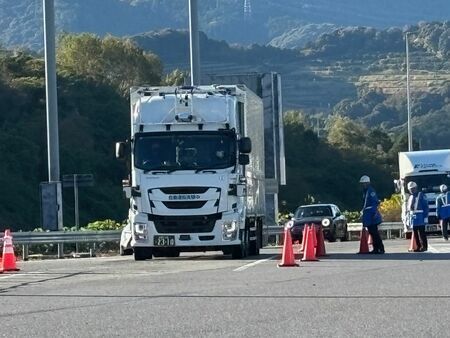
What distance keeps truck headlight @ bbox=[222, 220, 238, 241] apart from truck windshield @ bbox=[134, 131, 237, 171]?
1.12 metres

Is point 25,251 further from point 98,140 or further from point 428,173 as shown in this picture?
Result: point 98,140

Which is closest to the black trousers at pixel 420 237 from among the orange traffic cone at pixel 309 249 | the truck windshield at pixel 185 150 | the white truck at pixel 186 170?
Answer: the orange traffic cone at pixel 309 249

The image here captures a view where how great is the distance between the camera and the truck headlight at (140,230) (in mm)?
26188

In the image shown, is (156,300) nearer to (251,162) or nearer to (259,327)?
(259,327)

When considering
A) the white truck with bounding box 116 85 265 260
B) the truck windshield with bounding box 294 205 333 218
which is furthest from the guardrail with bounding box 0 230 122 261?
the truck windshield with bounding box 294 205 333 218

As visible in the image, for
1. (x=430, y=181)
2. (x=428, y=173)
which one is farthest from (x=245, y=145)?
(x=430, y=181)

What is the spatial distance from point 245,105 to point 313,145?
7394 cm

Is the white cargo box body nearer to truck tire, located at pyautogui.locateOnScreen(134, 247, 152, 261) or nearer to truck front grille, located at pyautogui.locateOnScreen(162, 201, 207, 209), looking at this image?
truck tire, located at pyautogui.locateOnScreen(134, 247, 152, 261)

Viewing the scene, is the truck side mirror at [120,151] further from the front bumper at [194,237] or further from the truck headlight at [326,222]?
the truck headlight at [326,222]

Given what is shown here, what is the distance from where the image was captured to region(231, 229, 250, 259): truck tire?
26.7 m

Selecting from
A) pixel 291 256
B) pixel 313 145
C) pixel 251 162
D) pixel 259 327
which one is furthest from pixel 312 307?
pixel 313 145

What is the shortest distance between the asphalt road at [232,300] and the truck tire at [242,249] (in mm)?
1236

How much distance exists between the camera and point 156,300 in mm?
17000

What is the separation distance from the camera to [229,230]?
26156mm
